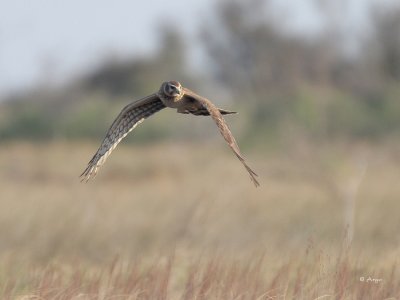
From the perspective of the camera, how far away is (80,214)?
555 inches

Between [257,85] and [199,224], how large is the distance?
72.0 feet

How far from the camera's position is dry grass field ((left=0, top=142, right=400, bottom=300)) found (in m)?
7.52

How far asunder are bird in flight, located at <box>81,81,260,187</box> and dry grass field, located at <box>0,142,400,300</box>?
1112 mm

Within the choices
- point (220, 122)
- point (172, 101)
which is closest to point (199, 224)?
point (172, 101)

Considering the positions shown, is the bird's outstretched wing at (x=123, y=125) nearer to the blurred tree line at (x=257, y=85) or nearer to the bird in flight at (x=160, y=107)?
the bird in flight at (x=160, y=107)

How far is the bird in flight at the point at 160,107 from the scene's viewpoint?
593 centimetres

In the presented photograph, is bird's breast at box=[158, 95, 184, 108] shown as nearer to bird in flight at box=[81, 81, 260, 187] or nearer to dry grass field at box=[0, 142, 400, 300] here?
bird in flight at box=[81, 81, 260, 187]

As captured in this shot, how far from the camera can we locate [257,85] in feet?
116

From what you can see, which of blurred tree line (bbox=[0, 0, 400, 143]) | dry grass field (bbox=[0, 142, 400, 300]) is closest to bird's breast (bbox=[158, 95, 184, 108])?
dry grass field (bbox=[0, 142, 400, 300])

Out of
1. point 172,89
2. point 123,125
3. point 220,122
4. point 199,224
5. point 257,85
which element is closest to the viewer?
point 220,122

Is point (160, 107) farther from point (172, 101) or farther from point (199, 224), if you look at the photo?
point (199, 224)

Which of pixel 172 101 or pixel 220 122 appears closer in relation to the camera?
pixel 220 122

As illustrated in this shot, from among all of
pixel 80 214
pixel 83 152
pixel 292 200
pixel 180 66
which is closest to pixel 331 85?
pixel 180 66

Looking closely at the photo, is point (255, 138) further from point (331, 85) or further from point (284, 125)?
point (331, 85)
